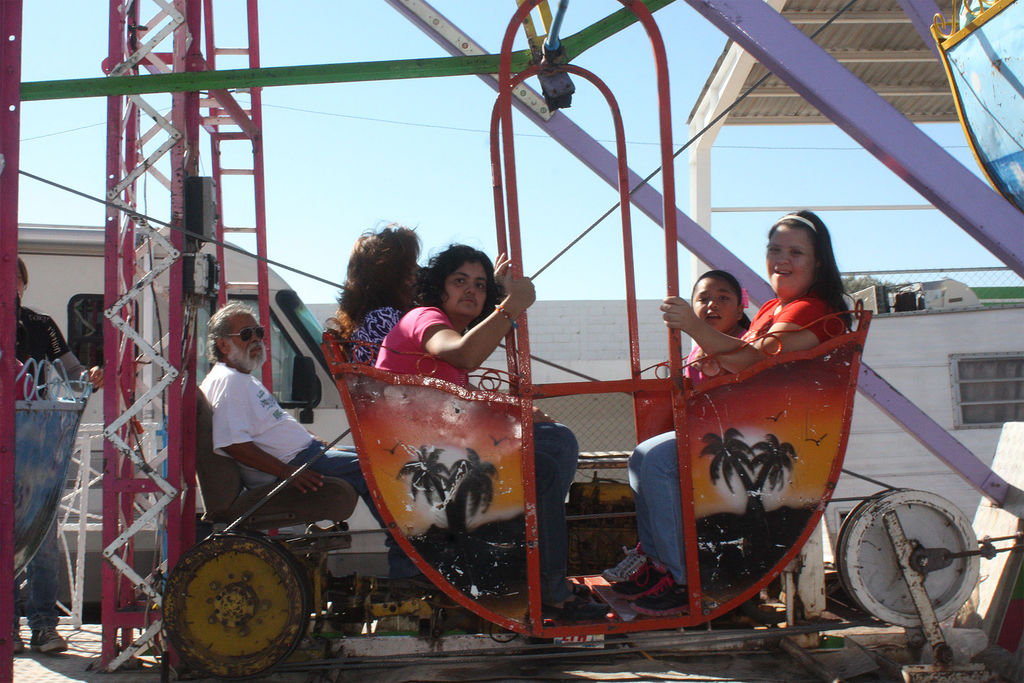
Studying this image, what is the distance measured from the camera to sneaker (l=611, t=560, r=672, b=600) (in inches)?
138

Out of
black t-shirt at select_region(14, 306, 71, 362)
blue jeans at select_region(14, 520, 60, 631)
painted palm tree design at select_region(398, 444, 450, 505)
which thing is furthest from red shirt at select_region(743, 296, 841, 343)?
blue jeans at select_region(14, 520, 60, 631)

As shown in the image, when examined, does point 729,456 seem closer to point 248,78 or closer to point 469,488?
point 469,488

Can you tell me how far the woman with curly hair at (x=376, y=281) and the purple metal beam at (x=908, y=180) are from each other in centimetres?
101

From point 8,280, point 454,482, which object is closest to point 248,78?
point 8,280

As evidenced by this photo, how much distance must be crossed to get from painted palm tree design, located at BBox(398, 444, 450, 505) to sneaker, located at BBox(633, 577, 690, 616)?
2.91ft

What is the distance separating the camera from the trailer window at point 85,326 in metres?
6.26

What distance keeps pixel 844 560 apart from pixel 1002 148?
6.34 ft

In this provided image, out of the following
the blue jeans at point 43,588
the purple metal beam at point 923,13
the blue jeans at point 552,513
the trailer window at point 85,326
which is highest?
the purple metal beam at point 923,13

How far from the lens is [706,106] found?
10.5 metres

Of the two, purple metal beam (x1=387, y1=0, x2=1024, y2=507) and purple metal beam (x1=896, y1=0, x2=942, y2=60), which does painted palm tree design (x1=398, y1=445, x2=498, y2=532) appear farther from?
purple metal beam (x1=896, y1=0, x2=942, y2=60)

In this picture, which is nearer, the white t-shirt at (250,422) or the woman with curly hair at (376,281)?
the white t-shirt at (250,422)

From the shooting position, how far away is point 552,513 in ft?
11.0

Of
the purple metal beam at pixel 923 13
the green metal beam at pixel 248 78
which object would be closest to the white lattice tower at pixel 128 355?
the green metal beam at pixel 248 78

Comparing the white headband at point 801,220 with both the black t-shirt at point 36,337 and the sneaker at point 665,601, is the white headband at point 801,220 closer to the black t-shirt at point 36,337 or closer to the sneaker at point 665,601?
the sneaker at point 665,601
